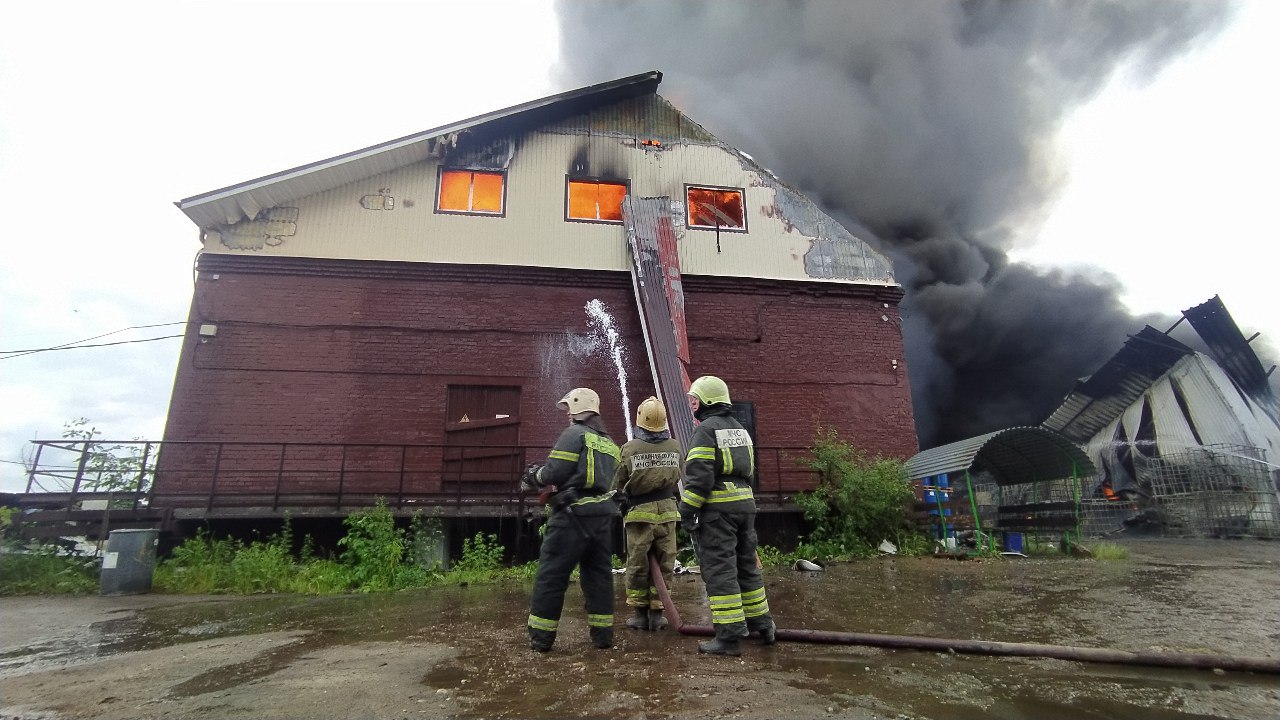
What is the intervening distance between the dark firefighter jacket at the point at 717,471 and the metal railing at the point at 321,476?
5.47 metres

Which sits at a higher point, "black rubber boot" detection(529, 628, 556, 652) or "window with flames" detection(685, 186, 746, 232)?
"window with flames" detection(685, 186, 746, 232)

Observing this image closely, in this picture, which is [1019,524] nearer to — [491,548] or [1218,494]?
[1218,494]

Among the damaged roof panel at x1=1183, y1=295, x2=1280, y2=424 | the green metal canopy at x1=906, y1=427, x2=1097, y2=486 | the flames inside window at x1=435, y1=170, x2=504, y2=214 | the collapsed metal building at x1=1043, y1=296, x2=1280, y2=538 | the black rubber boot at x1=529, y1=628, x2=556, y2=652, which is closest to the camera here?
the black rubber boot at x1=529, y1=628, x2=556, y2=652

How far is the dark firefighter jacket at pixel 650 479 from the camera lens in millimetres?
4754

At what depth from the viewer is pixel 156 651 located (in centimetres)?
406

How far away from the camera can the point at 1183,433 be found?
15523 millimetres

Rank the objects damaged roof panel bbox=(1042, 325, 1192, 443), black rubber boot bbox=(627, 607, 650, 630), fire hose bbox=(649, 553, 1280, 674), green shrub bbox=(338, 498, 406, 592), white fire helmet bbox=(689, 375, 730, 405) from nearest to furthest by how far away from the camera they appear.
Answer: fire hose bbox=(649, 553, 1280, 674) < white fire helmet bbox=(689, 375, 730, 405) < black rubber boot bbox=(627, 607, 650, 630) < green shrub bbox=(338, 498, 406, 592) < damaged roof panel bbox=(1042, 325, 1192, 443)

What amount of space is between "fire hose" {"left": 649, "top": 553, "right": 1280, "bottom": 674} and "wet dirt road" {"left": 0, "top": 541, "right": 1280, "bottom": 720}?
0.16 ft

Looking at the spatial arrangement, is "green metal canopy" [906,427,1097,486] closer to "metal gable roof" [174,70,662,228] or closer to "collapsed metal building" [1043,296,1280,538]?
"collapsed metal building" [1043,296,1280,538]

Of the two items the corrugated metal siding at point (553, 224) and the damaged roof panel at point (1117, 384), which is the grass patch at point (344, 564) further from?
the damaged roof panel at point (1117, 384)

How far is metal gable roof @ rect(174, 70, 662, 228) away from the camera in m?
10.3

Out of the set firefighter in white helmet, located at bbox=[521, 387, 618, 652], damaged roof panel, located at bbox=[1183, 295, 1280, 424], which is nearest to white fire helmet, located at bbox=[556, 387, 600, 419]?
firefighter in white helmet, located at bbox=[521, 387, 618, 652]

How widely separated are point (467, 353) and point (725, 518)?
25.8 feet

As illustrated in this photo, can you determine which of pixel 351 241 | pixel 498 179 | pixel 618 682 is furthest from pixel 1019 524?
pixel 351 241
